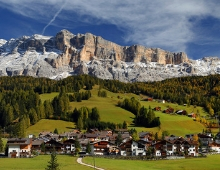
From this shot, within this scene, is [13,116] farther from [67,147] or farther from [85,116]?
[67,147]

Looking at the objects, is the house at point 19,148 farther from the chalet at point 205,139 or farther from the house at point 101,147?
the chalet at point 205,139

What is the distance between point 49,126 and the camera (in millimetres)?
160250

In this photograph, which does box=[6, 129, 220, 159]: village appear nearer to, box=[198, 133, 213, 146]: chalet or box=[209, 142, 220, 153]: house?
box=[209, 142, 220, 153]: house

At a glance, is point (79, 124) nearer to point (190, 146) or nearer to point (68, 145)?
point (68, 145)

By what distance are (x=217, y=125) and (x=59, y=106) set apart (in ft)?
296

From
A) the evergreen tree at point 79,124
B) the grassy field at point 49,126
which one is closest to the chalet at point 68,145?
the grassy field at point 49,126

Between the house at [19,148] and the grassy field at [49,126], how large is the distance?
44650 millimetres

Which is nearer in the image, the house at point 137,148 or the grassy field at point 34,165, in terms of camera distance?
the grassy field at point 34,165

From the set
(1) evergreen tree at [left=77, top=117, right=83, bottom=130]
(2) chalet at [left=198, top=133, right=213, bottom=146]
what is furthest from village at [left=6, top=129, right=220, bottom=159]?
(1) evergreen tree at [left=77, top=117, right=83, bottom=130]

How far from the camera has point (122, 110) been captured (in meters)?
193

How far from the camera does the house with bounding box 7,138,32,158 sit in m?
94.8

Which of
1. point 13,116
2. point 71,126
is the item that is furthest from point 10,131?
point 71,126

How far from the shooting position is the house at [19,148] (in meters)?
94.8

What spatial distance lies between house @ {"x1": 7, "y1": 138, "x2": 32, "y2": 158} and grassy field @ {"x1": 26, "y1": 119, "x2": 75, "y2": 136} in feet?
146
